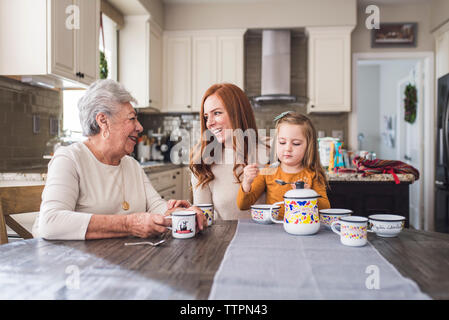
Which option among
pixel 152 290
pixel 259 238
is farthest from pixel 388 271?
pixel 152 290

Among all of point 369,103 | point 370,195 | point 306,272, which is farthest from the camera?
point 369,103

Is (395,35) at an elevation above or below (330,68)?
above

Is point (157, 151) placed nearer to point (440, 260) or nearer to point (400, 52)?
point (400, 52)

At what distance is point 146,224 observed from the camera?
113cm

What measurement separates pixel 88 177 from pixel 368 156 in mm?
2351

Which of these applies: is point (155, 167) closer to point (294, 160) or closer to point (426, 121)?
point (294, 160)

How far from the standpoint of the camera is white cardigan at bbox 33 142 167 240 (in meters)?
1.14

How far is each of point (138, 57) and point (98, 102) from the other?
10.4 ft

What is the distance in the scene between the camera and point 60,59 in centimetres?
261

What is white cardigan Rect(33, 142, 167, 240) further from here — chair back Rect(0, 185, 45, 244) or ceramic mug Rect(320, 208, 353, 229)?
ceramic mug Rect(320, 208, 353, 229)

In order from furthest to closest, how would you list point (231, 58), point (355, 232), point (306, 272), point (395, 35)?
point (395, 35), point (231, 58), point (355, 232), point (306, 272)

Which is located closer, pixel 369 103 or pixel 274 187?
pixel 274 187

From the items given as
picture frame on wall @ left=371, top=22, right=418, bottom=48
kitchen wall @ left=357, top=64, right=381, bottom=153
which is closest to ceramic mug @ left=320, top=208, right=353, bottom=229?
picture frame on wall @ left=371, top=22, right=418, bottom=48

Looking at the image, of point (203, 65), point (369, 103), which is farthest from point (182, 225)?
point (369, 103)
